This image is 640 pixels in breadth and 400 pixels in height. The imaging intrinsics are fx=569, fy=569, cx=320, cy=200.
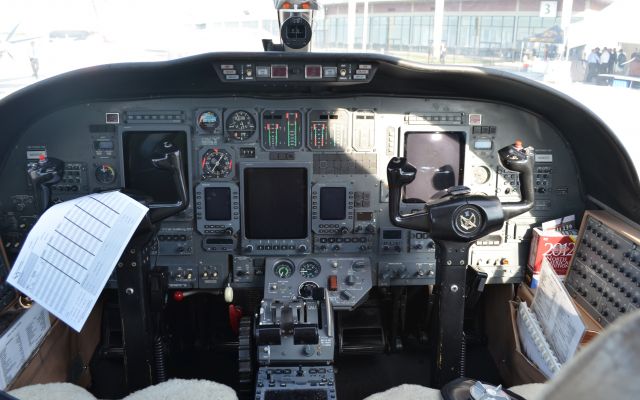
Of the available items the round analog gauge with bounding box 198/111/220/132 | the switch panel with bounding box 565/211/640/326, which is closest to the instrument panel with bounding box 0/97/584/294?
the round analog gauge with bounding box 198/111/220/132

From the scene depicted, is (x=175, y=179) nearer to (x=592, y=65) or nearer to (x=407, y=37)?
(x=592, y=65)

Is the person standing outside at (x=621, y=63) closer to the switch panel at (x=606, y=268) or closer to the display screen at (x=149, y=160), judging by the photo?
the switch panel at (x=606, y=268)

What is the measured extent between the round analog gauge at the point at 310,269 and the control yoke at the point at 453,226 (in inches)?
29.4

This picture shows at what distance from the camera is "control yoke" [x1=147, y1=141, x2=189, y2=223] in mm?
2643

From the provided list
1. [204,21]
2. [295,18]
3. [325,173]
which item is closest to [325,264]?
[325,173]

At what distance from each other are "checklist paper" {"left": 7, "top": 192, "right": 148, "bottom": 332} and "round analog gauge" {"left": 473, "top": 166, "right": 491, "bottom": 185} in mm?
1901

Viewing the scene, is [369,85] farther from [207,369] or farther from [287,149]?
[207,369]

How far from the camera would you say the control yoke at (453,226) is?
258 centimetres

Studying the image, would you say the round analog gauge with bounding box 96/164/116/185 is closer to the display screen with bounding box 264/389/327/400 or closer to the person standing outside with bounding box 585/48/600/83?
the display screen with bounding box 264/389/327/400

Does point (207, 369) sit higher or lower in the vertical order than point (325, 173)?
lower

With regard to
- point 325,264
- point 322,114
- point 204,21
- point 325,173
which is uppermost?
point 204,21

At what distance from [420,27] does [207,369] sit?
37.7 feet

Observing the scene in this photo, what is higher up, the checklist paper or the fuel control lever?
the fuel control lever

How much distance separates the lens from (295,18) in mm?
2891
